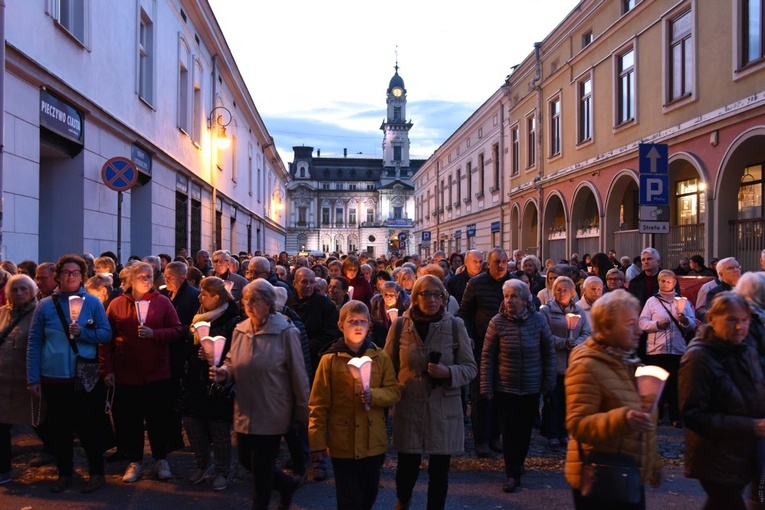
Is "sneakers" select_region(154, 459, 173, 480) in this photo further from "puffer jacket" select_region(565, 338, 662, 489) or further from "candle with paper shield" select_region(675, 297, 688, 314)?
"candle with paper shield" select_region(675, 297, 688, 314)

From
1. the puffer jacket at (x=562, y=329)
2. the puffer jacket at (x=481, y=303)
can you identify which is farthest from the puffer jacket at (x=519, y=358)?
the puffer jacket at (x=481, y=303)

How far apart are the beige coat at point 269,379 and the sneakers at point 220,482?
4.76 ft

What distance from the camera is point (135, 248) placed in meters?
16.7

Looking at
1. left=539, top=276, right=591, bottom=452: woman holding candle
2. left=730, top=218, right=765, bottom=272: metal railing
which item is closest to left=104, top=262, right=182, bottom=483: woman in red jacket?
left=539, top=276, right=591, bottom=452: woman holding candle

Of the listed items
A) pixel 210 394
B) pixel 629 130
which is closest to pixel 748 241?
pixel 629 130

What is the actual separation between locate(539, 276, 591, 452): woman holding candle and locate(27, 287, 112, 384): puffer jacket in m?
4.46

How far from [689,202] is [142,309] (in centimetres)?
1565

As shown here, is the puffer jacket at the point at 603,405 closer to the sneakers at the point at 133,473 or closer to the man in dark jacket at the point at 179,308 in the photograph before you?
the sneakers at the point at 133,473

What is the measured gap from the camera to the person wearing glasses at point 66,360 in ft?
19.3

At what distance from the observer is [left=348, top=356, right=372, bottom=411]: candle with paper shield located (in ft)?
13.4

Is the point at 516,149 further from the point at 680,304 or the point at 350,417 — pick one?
the point at 350,417

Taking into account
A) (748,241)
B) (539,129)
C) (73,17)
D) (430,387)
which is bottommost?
(430,387)

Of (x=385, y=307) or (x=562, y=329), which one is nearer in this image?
(x=562, y=329)

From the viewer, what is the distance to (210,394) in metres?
5.61
